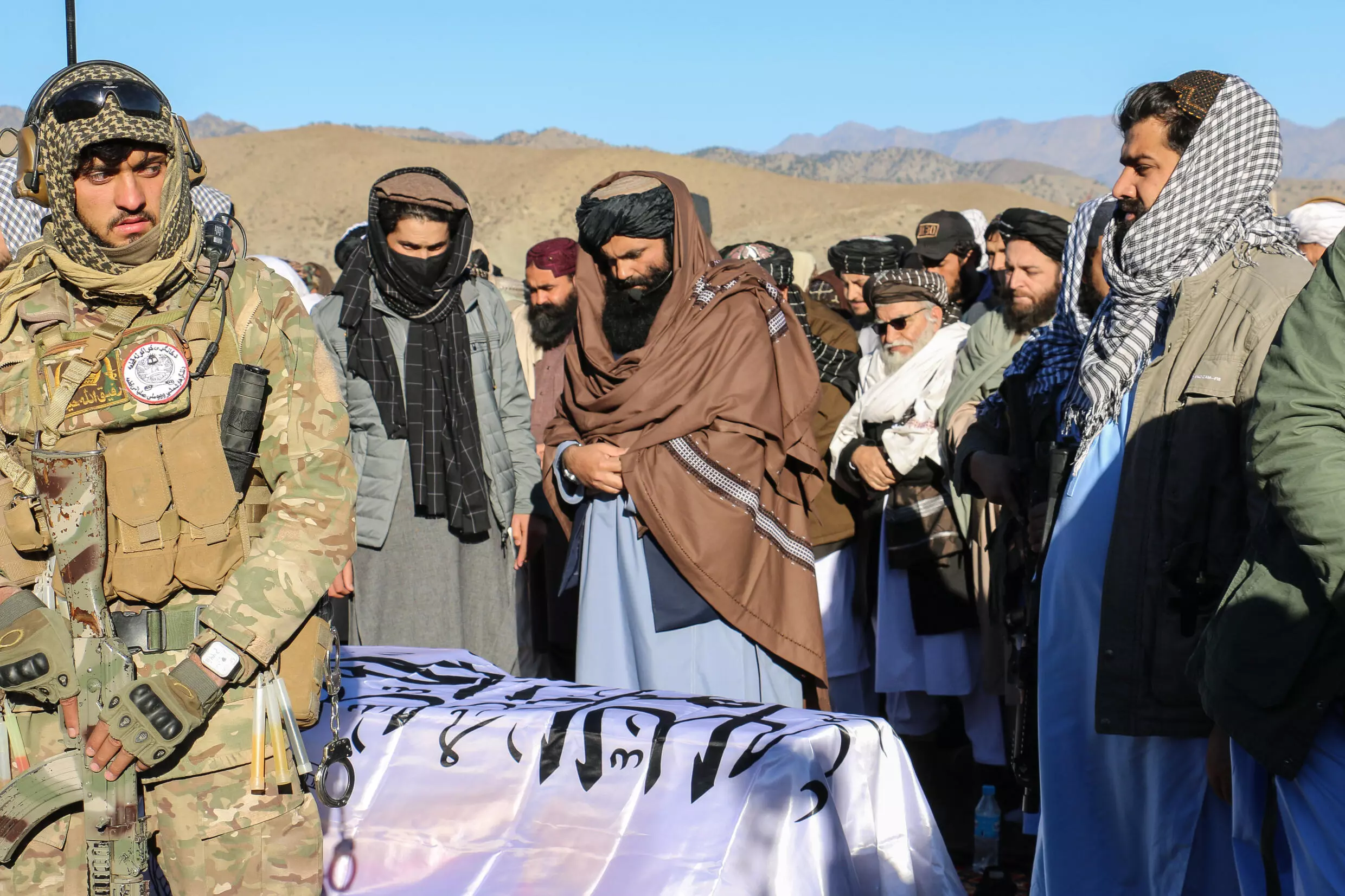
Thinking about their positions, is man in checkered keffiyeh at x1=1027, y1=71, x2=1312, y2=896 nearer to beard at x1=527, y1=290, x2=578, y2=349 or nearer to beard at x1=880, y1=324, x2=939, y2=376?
beard at x1=880, y1=324, x2=939, y2=376

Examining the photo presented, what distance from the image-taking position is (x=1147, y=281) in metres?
3.06

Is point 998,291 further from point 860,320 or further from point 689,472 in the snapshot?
point 689,472

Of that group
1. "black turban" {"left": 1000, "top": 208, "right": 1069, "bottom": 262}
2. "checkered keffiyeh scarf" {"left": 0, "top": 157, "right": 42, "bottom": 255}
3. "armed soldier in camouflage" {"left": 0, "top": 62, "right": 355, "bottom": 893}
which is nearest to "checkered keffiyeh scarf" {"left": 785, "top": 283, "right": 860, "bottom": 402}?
"black turban" {"left": 1000, "top": 208, "right": 1069, "bottom": 262}

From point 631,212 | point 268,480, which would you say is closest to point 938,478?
point 631,212

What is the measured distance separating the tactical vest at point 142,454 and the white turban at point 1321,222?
441 cm

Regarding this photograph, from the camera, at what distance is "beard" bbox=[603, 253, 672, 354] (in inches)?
164

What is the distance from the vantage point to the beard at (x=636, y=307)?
13.7 ft

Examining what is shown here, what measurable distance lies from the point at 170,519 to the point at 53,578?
0.78 feet

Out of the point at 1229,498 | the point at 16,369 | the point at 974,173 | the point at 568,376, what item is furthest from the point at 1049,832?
the point at 974,173

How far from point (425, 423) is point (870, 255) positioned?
2.79 meters

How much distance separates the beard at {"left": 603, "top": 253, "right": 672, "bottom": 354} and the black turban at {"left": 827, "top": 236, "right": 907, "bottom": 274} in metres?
2.49

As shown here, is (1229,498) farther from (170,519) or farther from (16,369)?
(16,369)

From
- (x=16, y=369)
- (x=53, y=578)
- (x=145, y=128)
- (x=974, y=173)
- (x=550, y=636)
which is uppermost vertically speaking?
(x=974, y=173)

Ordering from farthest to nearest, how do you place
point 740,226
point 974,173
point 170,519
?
point 974,173
point 740,226
point 170,519
